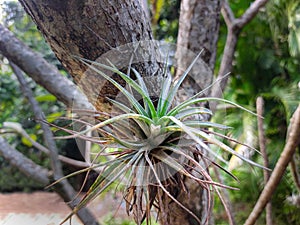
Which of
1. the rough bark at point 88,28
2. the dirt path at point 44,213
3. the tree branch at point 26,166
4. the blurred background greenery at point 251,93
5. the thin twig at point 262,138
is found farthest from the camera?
the blurred background greenery at point 251,93

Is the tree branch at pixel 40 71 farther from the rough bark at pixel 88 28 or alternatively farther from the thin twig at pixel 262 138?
the thin twig at pixel 262 138

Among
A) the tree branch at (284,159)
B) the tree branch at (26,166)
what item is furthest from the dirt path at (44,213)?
the tree branch at (284,159)

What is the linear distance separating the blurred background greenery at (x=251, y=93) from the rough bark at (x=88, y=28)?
105cm

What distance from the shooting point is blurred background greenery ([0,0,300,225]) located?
180 cm

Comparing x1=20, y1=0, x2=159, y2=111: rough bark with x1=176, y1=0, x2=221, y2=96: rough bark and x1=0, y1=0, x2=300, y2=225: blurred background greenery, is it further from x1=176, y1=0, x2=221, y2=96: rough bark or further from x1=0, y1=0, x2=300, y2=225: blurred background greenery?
x1=0, y1=0, x2=300, y2=225: blurred background greenery

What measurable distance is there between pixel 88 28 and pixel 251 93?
6.82 ft

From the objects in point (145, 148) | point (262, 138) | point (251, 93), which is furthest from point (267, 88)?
point (145, 148)

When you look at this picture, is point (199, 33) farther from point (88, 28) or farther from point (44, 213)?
point (44, 213)

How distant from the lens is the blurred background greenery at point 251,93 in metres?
1.80

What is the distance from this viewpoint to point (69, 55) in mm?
414

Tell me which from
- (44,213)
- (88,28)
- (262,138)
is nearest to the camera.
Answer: (88,28)

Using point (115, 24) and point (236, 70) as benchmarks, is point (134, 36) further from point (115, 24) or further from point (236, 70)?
point (236, 70)

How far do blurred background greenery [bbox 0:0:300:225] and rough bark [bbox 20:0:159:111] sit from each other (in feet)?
3.45

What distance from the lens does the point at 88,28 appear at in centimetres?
38
